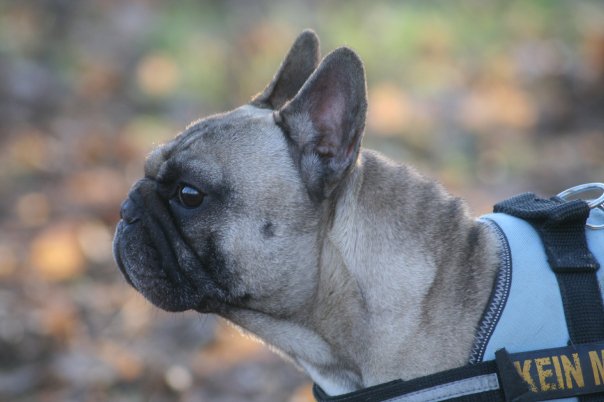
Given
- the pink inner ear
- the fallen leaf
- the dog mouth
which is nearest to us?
the pink inner ear

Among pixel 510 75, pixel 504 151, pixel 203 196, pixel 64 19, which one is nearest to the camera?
pixel 203 196

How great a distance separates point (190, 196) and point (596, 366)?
62.3 inches

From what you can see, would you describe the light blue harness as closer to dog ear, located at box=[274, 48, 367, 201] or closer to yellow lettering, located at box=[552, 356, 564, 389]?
yellow lettering, located at box=[552, 356, 564, 389]

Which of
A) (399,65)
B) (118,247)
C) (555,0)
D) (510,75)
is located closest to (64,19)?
(399,65)

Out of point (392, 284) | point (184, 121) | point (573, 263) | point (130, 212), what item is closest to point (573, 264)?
point (573, 263)

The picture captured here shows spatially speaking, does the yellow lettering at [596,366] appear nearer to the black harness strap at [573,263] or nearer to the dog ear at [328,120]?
the black harness strap at [573,263]

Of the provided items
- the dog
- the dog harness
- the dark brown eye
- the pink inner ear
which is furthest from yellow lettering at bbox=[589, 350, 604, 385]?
the dark brown eye

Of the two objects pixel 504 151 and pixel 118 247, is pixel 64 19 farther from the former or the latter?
pixel 118 247

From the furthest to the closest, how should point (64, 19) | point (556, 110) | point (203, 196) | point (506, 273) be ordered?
point (64, 19) → point (556, 110) → point (203, 196) → point (506, 273)

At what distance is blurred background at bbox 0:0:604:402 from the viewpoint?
5031mm

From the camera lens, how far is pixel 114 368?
15.9ft

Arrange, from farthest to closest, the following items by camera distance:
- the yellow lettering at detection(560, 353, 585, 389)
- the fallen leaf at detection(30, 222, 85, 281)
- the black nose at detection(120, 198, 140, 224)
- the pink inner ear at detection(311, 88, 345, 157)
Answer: the fallen leaf at detection(30, 222, 85, 281), the black nose at detection(120, 198, 140, 224), the pink inner ear at detection(311, 88, 345, 157), the yellow lettering at detection(560, 353, 585, 389)

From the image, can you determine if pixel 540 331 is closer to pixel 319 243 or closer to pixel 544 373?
pixel 544 373

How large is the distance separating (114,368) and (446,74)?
5.80 meters
